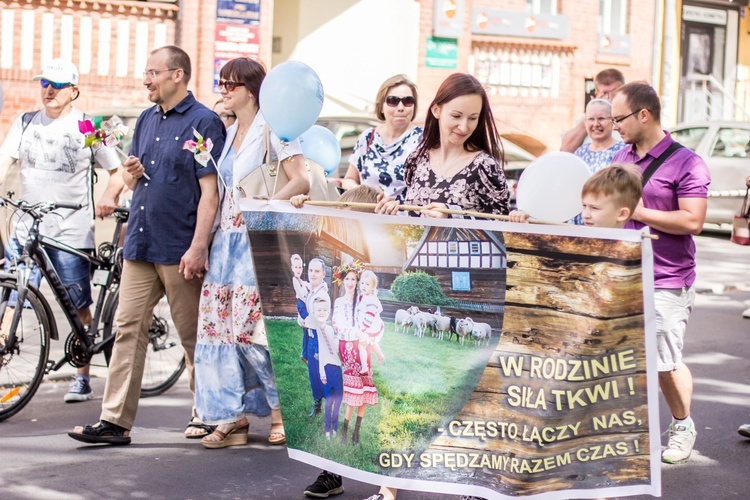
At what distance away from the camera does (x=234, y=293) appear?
20.2 ft

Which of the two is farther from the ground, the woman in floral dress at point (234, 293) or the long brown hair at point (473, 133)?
the long brown hair at point (473, 133)

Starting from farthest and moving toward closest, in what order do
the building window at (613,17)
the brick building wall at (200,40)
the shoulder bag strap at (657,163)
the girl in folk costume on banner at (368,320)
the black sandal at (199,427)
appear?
the building window at (613,17)
the brick building wall at (200,40)
the black sandal at (199,427)
the shoulder bag strap at (657,163)
the girl in folk costume on banner at (368,320)

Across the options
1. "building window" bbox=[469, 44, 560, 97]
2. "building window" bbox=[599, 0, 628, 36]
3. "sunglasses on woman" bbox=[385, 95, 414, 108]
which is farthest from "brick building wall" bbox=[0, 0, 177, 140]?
"sunglasses on woman" bbox=[385, 95, 414, 108]

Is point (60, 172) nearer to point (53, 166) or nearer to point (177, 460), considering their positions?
point (53, 166)

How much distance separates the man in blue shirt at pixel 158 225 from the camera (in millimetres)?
6223

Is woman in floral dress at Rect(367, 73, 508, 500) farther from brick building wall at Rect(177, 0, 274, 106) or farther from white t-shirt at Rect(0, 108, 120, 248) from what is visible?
brick building wall at Rect(177, 0, 274, 106)

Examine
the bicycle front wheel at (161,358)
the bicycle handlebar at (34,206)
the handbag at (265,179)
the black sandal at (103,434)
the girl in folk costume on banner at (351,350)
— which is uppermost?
the handbag at (265,179)

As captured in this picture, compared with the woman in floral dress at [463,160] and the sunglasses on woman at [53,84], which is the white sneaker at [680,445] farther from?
the sunglasses on woman at [53,84]

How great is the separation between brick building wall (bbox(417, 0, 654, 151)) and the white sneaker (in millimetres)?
16073

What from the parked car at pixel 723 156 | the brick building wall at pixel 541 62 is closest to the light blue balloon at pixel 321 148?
the parked car at pixel 723 156

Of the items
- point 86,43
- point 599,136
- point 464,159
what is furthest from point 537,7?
point 464,159

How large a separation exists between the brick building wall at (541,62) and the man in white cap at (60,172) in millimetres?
14970

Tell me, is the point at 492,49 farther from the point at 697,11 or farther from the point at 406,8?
the point at 697,11

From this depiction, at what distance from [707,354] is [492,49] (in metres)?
14.3
